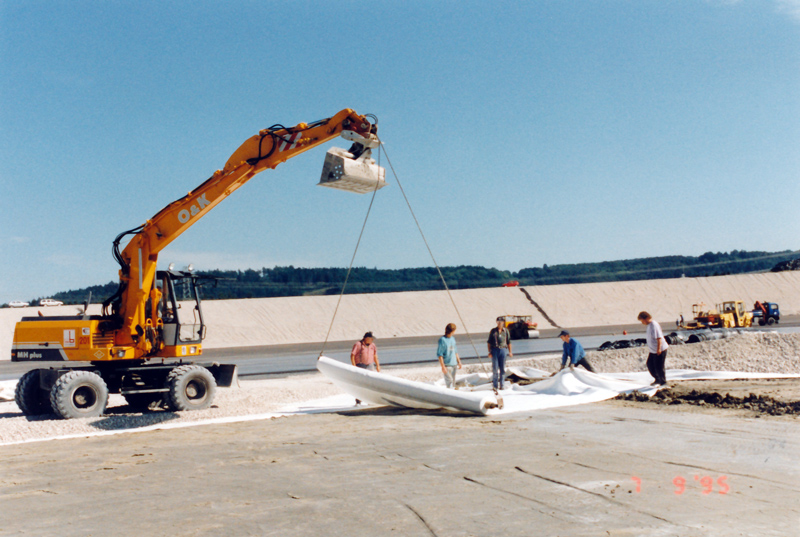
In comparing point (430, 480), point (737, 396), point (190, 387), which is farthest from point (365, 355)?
point (737, 396)

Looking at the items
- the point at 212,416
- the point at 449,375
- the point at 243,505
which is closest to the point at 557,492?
the point at 243,505

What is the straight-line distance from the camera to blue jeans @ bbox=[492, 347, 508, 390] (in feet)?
42.0

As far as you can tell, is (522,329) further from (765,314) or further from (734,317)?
(765,314)

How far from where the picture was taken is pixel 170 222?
13.0m

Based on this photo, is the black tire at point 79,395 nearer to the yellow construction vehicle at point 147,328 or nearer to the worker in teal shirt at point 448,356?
the yellow construction vehicle at point 147,328

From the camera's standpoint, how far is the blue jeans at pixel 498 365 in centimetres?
1280

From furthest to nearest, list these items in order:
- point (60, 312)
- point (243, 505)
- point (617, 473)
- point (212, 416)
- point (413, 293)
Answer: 1. point (413, 293)
2. point (60, 312)
3. point (212, 416)
4. point (617, 473)
5. point (243, 505)

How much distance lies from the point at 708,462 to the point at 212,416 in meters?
8.74

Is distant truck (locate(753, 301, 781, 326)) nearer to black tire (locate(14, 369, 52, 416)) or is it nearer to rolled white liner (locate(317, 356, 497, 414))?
rolled white liner (locate(317, 356, 497, 414))

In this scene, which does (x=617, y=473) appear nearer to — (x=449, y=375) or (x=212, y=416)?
(x=449, y=375)

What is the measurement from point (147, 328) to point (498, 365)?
23.3ft

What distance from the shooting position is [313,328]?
54062mm
